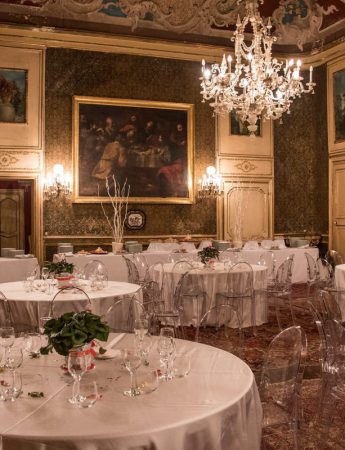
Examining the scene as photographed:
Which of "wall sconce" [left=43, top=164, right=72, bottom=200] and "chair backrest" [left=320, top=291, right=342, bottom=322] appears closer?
"chair backrest" [left=320, top=291, right=342, bottom=322]

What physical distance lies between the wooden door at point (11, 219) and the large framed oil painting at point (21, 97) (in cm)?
97

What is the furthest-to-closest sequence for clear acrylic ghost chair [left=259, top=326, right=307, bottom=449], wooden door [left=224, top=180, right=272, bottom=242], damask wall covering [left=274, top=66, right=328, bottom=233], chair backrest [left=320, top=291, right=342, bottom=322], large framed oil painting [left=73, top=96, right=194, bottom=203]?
damask wall covering [left=274, top=66, right=328, bottom=233] → wooden door [left=224, top=180, right=272, bottom=242] → large framed oil painting [left=73, top=96, right=194, bottom=203] → chair backrest [left=320, top=291, right=342, bottom=322] → clear acrylic ghost chair [left=259, top=326, right=307, bottom=449]

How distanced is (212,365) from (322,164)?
10.7 meters

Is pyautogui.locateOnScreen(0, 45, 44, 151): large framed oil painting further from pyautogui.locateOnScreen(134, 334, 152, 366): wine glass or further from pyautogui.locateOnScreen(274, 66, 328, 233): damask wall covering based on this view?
pyautogui.locateOnScreen(134, 334, 152, 366): wine glass

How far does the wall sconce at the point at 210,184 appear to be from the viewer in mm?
11836

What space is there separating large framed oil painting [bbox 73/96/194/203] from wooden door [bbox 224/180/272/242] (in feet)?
3.38

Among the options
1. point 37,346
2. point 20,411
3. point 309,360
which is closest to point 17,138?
point 309,360

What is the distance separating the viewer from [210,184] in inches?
466

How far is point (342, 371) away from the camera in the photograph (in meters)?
3.82

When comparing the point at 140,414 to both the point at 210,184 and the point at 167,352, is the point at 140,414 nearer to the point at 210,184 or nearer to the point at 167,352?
the point at 167,352

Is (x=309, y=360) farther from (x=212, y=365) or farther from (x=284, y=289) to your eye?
(x=212, y=365)

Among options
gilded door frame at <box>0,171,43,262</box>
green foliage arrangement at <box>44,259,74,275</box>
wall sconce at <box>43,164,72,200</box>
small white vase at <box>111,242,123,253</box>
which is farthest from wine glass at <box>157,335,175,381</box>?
gilded door frame at <box>0,171,43,262</box>

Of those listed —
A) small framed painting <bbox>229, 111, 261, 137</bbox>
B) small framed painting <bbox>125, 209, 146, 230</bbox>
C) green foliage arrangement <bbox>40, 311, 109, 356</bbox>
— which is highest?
small framed painting <bbox>229, 111, 261, 137</bbox>

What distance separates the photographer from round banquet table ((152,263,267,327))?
7000 mm
